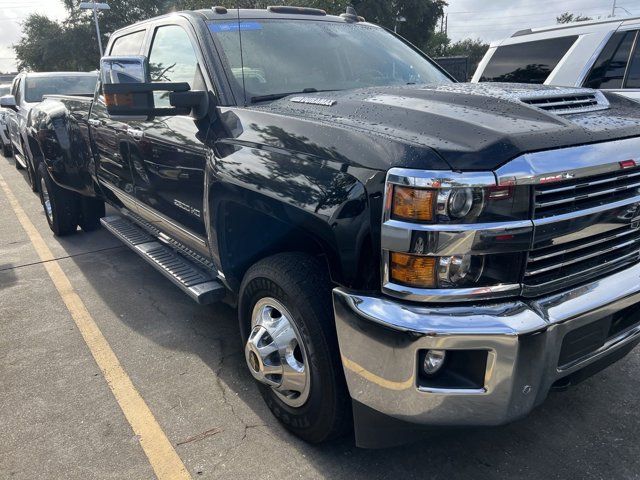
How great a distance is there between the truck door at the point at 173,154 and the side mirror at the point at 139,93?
0.17 m

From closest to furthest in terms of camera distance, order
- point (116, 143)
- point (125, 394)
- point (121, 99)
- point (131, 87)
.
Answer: point (131, 87) < point (121, 99) < point (125, 394) < point (116, 143)

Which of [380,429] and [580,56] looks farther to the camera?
[580,56]

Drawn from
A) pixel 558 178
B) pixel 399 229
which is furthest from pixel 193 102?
pixel 558 178

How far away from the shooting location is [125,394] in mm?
3035

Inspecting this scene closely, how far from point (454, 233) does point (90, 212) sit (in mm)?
5433

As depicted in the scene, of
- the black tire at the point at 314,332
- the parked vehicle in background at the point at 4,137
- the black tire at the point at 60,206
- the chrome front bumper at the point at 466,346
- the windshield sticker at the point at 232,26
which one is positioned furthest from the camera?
the parked vehicle in background at the point at 4,137

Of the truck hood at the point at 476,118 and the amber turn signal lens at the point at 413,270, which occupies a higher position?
the truck hood at the point at 476,118

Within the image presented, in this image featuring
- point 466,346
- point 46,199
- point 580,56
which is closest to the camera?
point 466,346

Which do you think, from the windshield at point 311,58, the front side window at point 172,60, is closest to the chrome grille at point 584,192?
the windshield at point 311,58

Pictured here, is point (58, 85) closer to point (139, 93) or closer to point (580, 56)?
point (139, 93)

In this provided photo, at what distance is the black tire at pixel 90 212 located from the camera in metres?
6.14

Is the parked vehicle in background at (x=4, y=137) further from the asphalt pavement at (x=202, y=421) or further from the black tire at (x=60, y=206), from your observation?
the asphalt pavement at (x=202, y=421)

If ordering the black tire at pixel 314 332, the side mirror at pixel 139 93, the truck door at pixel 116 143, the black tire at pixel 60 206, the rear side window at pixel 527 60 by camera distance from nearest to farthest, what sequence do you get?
1. the black tire at pixel 314 332
2. the side mirror at pixel 139 93
3. the truck door at pixel 116 143
4. the black tire at pixel 60 206
5. the rear side window at pixel 527 60

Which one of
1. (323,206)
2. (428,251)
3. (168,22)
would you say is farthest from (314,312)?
(168,22)
